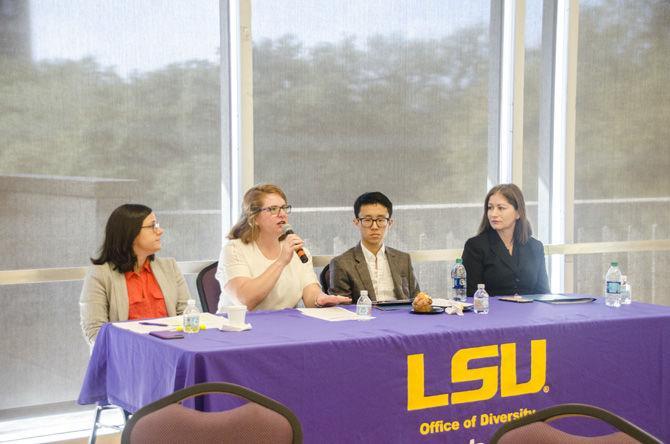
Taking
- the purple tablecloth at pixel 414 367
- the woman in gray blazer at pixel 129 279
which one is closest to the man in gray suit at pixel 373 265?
the purple tablecloth at pixel 414 367

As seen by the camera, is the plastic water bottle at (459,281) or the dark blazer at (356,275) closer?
the dark blazer at (356,275)

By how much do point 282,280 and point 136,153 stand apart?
1190mm

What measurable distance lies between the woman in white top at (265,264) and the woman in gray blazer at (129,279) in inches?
9.8

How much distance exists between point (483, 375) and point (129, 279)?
156cm

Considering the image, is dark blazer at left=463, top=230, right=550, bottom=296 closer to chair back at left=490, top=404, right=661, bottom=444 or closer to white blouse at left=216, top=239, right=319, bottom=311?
white blouse at left=216, top=239, right=319, bottom=311

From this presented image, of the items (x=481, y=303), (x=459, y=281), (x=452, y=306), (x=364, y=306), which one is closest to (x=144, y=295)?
(x=364, y=306)

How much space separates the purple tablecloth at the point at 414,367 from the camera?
10.1 feet

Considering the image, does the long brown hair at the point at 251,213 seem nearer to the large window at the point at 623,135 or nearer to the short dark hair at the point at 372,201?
the short dark hair at the point at 372,201

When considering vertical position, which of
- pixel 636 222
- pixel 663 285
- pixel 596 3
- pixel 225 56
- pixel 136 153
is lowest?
pixel 663 285

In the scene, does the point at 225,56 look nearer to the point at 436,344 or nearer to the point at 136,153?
the point at 136,153

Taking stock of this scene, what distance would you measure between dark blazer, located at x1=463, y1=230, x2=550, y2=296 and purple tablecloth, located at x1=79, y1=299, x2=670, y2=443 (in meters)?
0.69

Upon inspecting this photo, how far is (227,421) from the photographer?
2070mm

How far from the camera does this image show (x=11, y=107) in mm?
4355

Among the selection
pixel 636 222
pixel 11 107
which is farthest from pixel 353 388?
pixel 636 222
